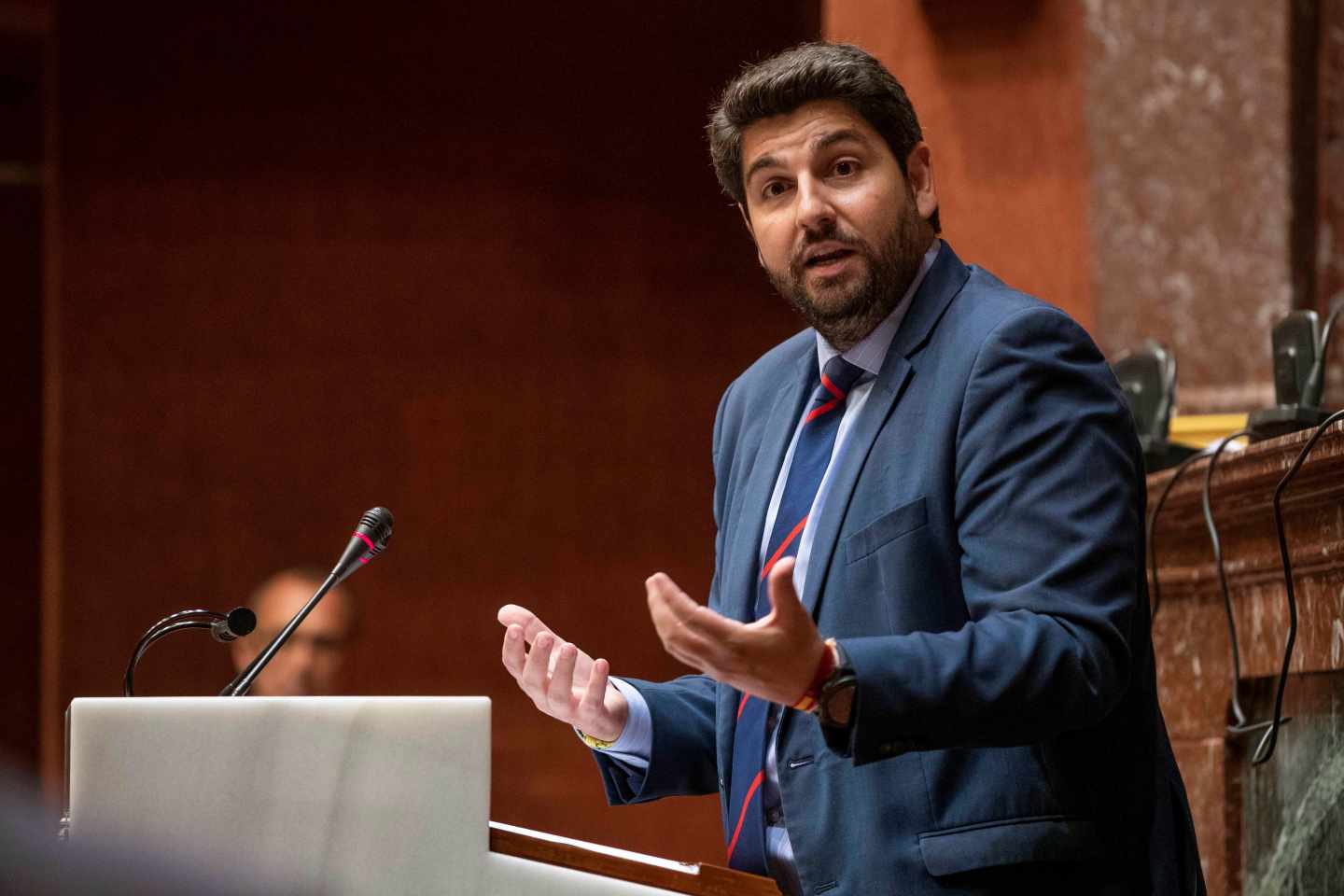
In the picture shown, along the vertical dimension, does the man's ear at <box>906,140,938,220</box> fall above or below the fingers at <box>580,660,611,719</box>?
above

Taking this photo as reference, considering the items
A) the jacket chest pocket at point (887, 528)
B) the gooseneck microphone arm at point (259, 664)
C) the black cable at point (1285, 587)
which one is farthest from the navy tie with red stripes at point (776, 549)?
the black cable at point (1285, 587)

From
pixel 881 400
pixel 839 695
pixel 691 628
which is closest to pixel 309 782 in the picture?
pixel 691 628

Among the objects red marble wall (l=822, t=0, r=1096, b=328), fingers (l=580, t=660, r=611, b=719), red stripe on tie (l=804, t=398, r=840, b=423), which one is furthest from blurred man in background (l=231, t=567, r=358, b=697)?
red stripe on tie (l=804, t=398, r=840, b=423)

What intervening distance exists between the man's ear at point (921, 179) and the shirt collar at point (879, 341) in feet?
0.27

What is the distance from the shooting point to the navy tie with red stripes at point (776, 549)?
177 cm

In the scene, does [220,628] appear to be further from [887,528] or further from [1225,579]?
[1225,579]

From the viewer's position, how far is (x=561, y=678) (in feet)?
5.99

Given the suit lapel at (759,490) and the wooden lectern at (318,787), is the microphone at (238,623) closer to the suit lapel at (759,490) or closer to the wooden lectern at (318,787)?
the wooden lectern at (318,787)

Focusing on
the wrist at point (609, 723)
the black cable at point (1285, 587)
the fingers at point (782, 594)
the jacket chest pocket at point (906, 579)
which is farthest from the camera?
the black cable at point (1285, 587)

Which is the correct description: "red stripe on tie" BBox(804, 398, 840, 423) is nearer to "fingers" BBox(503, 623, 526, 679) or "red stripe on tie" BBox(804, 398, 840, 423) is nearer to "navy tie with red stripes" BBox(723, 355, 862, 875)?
"navy tie with red stripes" BBox(723, 355, 862, 875)

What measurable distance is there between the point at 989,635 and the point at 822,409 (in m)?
0.50

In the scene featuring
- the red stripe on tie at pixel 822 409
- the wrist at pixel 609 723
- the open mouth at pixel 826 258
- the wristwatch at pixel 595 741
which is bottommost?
the wristwatch at pixel 595 741

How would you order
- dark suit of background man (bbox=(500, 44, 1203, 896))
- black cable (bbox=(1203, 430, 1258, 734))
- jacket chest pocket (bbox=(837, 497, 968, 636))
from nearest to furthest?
dark suit of background man (bbox=(500, 44, 1203, 896)) → jacket chest pocket (bbox=(837, 497, 968, 636)) → black cable (bbox=(1203, 430, 1258, 734))

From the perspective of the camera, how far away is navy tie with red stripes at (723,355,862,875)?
177cm
